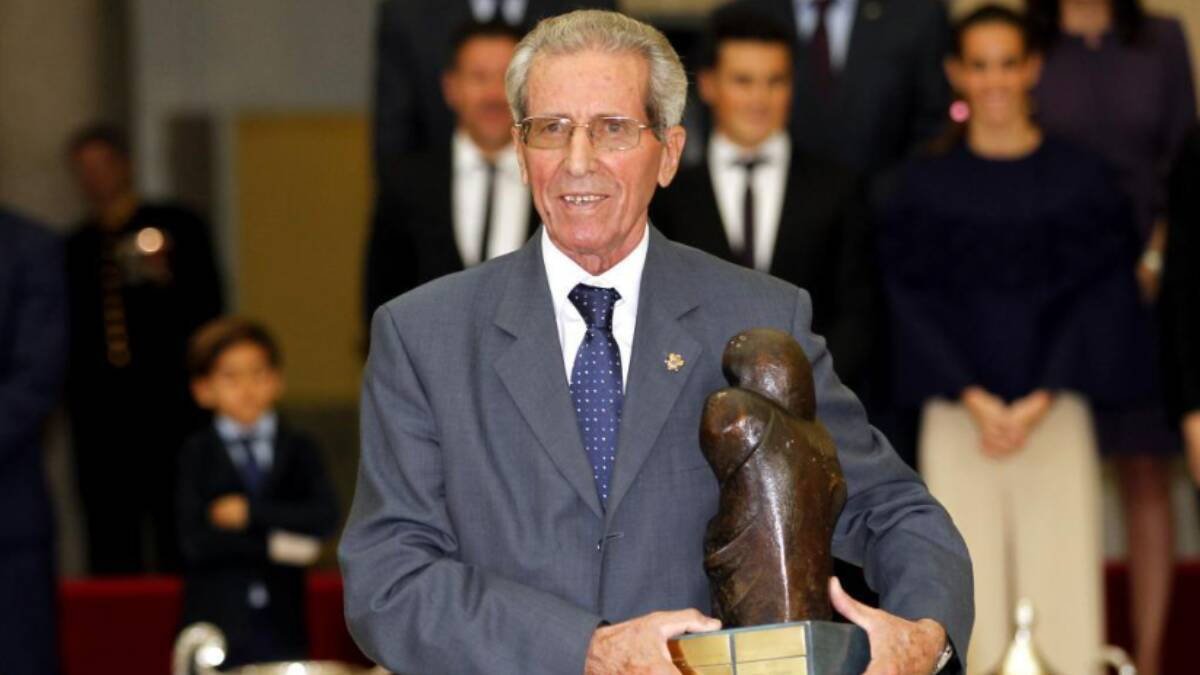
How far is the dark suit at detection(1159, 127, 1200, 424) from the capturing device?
6172mm

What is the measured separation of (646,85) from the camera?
3064mm

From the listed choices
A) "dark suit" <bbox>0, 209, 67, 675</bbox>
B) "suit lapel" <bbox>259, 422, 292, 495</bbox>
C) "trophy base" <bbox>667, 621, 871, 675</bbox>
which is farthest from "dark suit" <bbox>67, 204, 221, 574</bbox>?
"trophy base" <bbox>667, 621, 871, 675</bbox>

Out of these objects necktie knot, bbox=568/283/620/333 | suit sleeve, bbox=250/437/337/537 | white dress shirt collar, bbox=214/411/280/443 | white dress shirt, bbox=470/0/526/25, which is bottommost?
suit sleeve, bbox=250/437/337/537

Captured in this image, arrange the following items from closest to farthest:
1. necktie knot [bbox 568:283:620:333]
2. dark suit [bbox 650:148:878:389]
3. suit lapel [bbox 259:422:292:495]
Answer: necktie knot [bbox 568:283:620:333]
dark suit [bbox 650:148:878:389]
suit lapel [bbox 259:422:292:495]

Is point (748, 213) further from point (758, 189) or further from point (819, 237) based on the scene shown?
point (819, 237)

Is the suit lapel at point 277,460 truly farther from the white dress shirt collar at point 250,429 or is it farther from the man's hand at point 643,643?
the man's hand at point 643,643

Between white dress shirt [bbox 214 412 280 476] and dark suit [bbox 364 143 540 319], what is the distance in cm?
61

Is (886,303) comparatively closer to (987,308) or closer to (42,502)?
(987,308)

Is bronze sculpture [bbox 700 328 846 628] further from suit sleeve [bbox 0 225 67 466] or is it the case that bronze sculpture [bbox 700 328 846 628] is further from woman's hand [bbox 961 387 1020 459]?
suit sleeve [bbox 0 225 67 466]

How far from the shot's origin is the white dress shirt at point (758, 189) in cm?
607

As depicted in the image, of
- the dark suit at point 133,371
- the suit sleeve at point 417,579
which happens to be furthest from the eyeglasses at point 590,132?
the dark suit at point 133,371

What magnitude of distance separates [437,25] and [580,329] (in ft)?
11.9

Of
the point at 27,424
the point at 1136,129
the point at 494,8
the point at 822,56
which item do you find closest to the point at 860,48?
the point at 822,56

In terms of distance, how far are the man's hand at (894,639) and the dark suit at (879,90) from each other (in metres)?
3.72
